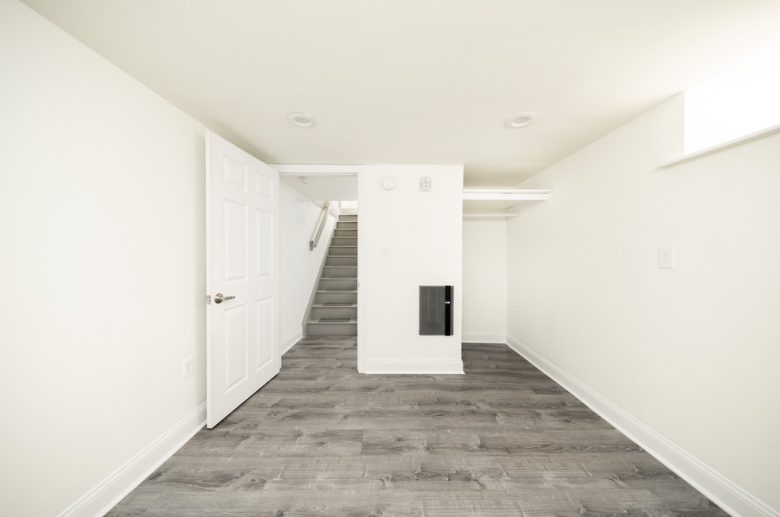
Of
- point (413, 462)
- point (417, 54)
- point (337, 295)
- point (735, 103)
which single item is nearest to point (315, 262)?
point (337, 295)

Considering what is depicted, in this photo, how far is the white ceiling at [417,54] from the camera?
1.02 m

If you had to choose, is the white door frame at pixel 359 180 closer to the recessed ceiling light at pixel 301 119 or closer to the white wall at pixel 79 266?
the recessed ceiling light at pixel 301 119

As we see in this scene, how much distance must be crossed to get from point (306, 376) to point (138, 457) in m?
1.33

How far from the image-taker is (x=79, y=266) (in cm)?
121

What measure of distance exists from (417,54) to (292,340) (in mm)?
3475

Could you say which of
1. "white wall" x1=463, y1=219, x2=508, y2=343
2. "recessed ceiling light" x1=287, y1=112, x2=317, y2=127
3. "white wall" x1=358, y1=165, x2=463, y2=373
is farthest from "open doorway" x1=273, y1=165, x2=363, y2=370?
"white wall" x1=463, y1=219, x2=508, y2=343

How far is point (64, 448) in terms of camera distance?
1147 mm

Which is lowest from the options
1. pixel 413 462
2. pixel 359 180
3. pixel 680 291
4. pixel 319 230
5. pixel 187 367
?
pixel 413 462

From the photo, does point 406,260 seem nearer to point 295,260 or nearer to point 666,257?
point 295,260

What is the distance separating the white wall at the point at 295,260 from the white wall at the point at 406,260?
1230mm

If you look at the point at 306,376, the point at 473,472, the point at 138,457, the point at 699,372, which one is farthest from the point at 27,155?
the point at 699,372

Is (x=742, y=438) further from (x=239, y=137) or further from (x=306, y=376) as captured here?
(x=239, y=137)

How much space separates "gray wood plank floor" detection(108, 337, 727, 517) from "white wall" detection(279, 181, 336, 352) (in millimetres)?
1277

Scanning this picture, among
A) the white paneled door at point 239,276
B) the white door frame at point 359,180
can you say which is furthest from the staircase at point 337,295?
the white paneled door at point 239,276
